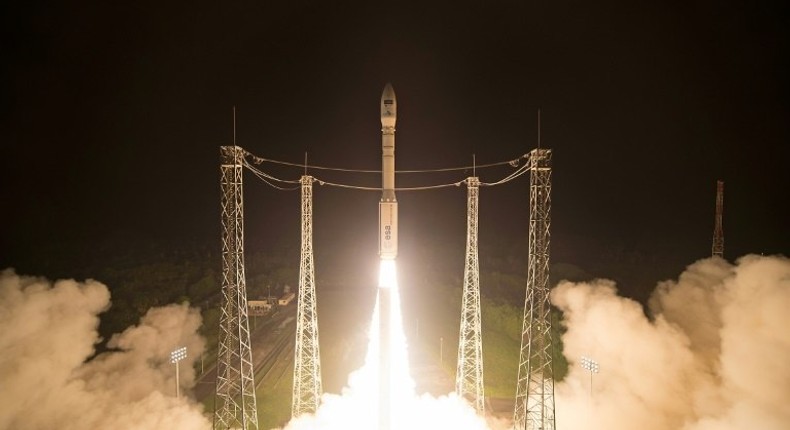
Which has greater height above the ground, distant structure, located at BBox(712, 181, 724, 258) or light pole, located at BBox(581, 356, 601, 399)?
distant structure, located at BBox(712, 181, 724, 258)

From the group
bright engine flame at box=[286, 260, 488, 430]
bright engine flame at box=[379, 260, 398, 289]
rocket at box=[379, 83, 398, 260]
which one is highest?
rocket at box=[379, 83, 398, 260]

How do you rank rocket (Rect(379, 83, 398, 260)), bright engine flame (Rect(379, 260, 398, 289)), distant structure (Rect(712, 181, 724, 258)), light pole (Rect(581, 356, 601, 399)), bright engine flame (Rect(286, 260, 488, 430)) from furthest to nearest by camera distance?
distant structure (Rect(712, 181, 724, 258)) → light pole (Rect(581, 356, 601, 399)) → bright engine flame (Rect(286, 260, 488, 430)) → bright engine flame (Rect(379, 260, 398, 289)) → rocket (Rect(379, 83, 398, 260))

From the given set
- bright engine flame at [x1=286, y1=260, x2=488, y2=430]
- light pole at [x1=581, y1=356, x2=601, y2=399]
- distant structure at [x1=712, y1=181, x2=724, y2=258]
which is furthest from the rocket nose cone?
distant structure at [x1=712, y1=181, x2=724, y2=258]

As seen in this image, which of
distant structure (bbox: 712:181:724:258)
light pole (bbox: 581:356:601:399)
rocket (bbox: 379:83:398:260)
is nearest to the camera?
rocket (bbox: 379:83:398:260)

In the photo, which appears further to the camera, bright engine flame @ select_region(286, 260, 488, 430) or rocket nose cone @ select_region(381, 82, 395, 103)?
bright engine flame @ select_region(286, 260, 488, 430)

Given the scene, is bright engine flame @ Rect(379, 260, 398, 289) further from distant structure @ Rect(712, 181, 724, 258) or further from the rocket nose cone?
distant structure @ Rect(712, 181, 724, 258)

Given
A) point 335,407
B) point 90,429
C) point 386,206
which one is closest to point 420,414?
point 335,407

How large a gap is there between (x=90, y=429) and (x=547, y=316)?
20.2m

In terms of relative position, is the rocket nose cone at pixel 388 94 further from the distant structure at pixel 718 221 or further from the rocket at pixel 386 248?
the distant structure at pixel 718 221

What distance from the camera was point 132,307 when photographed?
122 feet

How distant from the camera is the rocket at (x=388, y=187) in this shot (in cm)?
1795

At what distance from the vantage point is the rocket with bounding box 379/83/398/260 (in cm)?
1795

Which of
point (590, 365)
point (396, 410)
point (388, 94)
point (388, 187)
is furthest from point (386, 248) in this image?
point (590, 365)

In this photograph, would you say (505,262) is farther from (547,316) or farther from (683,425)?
(547,316)
